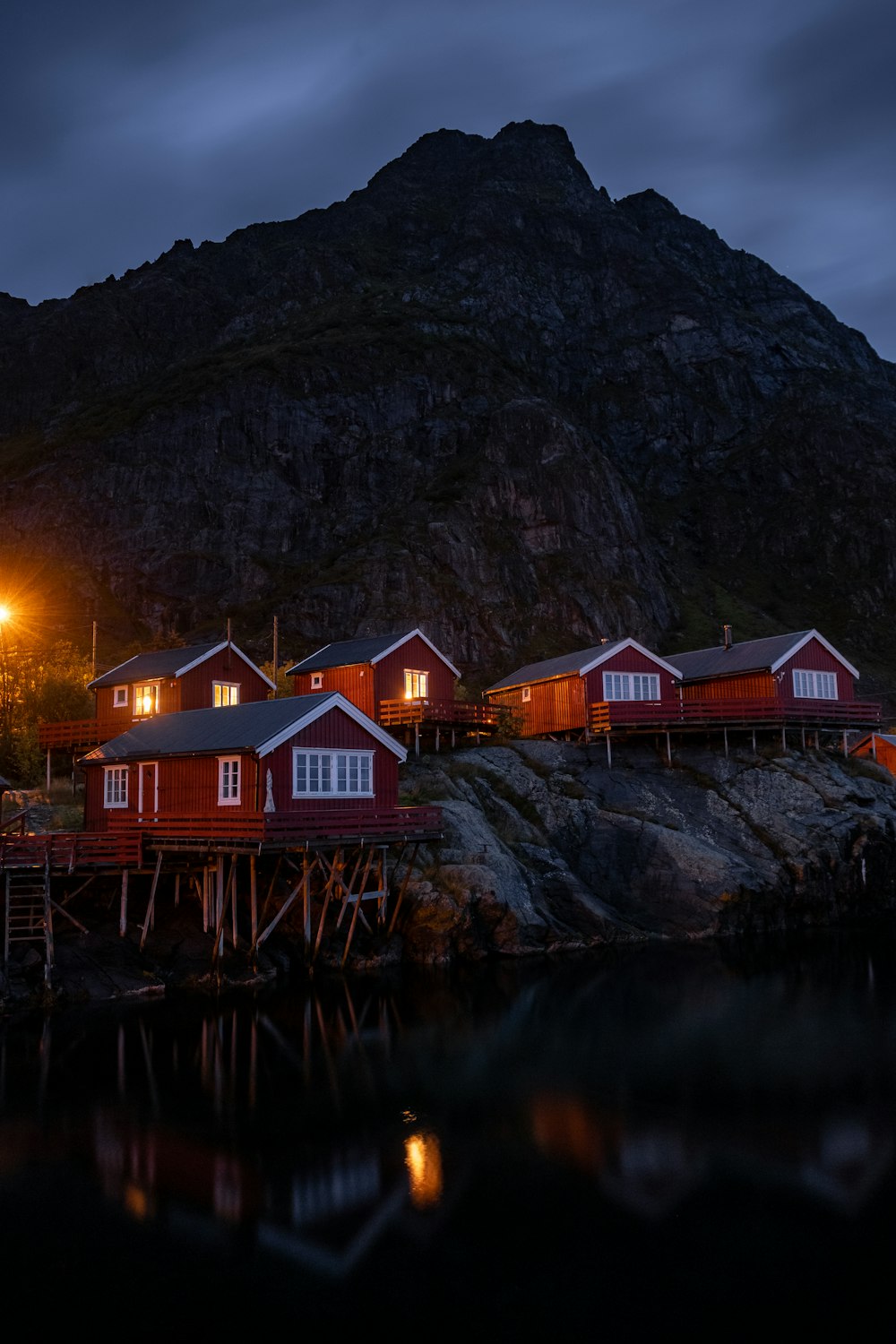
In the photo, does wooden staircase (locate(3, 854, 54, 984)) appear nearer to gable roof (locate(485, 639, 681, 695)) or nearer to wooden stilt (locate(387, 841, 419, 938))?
wooden stilt (locate(387, 841, 419, 938))

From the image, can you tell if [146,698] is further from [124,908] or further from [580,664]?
[580,664]

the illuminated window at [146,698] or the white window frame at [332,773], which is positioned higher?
the illuminated window at [146,698]

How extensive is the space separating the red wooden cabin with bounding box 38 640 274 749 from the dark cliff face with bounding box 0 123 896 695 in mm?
43490

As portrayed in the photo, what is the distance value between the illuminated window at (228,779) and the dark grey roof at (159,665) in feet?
47.2

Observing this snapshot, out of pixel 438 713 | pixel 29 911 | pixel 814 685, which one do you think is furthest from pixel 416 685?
pixel 29 911

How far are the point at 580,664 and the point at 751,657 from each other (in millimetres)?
11188

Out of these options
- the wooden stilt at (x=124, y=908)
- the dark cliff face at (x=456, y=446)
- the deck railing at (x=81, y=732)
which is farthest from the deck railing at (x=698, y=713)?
the dark cliff face at (x=456, y=446)

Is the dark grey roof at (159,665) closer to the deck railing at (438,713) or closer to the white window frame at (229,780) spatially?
the deck railing at (438,713)

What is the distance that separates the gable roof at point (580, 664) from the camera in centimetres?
5228

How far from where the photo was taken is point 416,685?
5162 cm

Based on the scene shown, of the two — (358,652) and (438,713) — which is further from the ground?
→ (358,652)

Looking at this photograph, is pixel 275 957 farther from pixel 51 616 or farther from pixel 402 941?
pixel 51 616

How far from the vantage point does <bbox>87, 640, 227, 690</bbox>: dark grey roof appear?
46688 mm

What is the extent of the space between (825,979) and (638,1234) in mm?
20935
